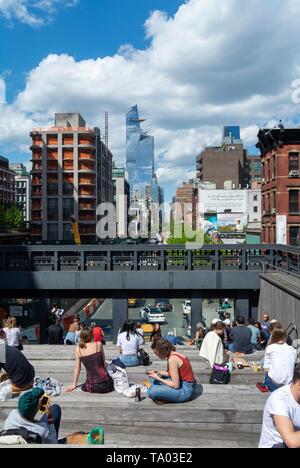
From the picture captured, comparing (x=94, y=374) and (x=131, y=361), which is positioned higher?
(x=94, y=374)

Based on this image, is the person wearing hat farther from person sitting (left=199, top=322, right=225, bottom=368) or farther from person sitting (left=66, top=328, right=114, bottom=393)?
person sitting (left=199, top=322, right=225, bottom=368)

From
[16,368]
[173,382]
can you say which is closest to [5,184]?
[16,368]

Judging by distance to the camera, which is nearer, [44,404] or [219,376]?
[44,404]

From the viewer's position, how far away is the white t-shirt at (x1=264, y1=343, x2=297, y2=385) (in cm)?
746

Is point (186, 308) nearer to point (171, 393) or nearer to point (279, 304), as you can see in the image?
point (279, 304)

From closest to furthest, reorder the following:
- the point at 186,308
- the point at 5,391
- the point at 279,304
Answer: the point at 5,391 → the point at 279,304 → the point at 186,308

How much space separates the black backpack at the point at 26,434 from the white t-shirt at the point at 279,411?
2.49m

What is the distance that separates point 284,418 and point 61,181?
3457 inches

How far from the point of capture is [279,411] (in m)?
4.67

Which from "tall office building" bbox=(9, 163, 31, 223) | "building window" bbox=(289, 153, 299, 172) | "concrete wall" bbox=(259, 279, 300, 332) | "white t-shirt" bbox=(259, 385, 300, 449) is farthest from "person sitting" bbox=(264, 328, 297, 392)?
"tall office building" bbox=(9, 163, 31, 223)

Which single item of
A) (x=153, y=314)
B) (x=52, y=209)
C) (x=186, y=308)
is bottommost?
(x=153, y=314)

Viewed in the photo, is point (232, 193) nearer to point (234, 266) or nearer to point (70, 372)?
point (234, 266)

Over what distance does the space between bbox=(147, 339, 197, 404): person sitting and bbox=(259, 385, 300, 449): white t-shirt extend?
7.46 ft

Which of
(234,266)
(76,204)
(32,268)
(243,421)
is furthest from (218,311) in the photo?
(76,204)
